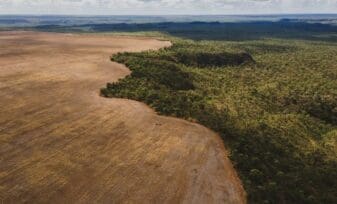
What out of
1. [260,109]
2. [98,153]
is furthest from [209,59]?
[98,153]

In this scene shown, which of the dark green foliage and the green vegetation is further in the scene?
the dark green foliage

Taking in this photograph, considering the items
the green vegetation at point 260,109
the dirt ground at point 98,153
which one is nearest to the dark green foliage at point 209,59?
the green vegetation at point 260,109

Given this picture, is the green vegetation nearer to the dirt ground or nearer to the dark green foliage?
the dark green foliage

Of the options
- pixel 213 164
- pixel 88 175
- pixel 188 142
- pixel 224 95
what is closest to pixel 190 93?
pixel 224 95

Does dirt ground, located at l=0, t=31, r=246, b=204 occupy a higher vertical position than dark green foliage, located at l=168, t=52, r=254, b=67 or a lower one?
higher

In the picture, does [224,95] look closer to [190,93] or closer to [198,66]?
[190,93]

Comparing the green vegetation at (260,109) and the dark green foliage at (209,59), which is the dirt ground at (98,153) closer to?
the green vegetation at (260,109)

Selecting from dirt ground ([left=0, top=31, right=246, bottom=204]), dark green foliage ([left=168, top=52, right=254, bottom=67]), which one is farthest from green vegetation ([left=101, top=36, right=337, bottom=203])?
dirt ground ([left=0, top=31, right=246, bottom=204])
